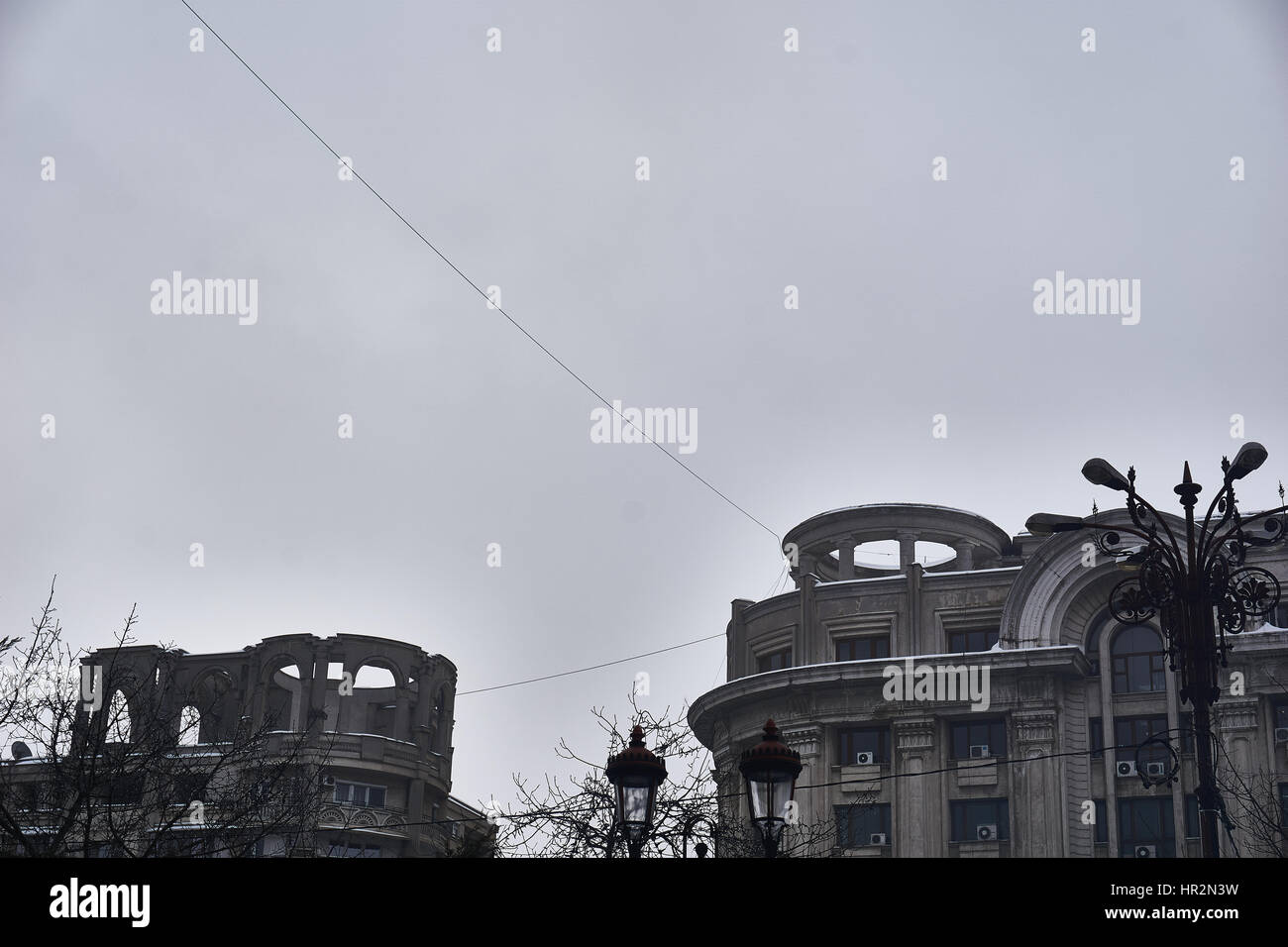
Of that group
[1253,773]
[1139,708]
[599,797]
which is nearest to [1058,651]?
[1139,708]

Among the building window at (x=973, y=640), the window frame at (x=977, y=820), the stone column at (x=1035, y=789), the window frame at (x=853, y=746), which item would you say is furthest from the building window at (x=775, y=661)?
the stone column at (x=1035, y=789)

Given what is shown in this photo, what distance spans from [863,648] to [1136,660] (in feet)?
27.1

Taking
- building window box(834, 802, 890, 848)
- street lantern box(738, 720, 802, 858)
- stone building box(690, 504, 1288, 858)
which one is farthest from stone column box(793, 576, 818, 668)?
street lantern box(738, 720, 802, 858)

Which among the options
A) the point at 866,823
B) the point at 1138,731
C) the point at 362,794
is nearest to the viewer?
the point at 1138,731

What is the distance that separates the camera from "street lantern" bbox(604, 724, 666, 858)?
1402 cm

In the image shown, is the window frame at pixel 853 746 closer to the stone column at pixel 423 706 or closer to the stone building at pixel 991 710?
the stone building at pixel 991 710

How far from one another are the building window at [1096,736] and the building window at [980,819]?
3.03 m

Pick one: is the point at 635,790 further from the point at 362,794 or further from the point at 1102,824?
the point at 362,794

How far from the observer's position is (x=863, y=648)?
157 ft

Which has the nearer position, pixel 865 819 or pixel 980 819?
pixel 980 819

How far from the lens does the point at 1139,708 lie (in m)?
44.3

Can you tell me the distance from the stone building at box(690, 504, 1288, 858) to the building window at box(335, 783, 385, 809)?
17.0 metres

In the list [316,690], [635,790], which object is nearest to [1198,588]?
[635,790]
